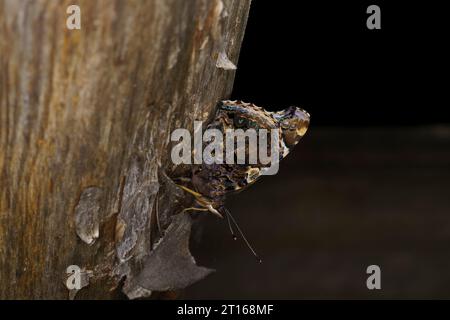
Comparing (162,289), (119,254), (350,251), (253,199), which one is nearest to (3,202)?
(119,254)

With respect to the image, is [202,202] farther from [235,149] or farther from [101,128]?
[101,128]

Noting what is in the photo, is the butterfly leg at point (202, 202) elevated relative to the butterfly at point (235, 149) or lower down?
lower down

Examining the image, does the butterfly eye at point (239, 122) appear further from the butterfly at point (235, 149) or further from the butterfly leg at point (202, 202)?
the butterfly leg at point (202, 202)

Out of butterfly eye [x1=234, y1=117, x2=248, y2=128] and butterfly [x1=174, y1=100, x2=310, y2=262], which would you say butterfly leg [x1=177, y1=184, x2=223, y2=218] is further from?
butterfly eye [x1=234, y1=117, x2=248, y2=128]

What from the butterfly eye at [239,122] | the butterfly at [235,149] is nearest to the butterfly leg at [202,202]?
the butterfly at [235,149]

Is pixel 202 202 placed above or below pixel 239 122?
below

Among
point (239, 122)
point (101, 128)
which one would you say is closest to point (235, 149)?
point (239, 122)

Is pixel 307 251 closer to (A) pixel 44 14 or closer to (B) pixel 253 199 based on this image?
(B) pixel 253 199

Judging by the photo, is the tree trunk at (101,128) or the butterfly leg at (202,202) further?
the butterfly leg at (202,202)
